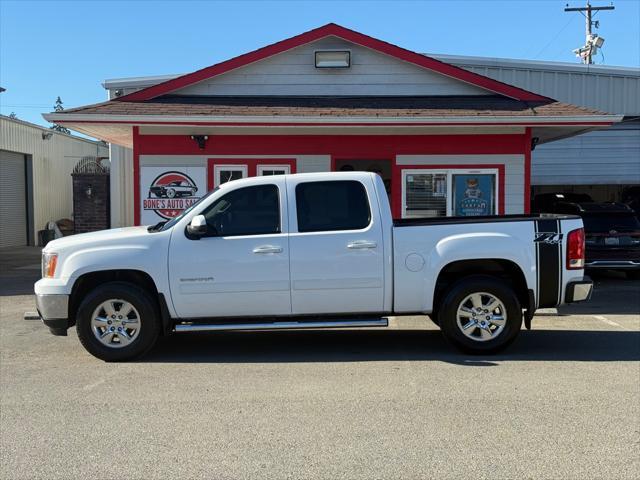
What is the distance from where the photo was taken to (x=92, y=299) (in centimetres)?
646

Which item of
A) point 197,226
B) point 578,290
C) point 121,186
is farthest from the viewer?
point 121,186

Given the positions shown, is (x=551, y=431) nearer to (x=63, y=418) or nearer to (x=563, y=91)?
(x=63, y=418)

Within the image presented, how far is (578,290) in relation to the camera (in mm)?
6680

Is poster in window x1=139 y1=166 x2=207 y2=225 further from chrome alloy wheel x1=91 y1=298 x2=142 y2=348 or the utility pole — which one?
the utility pole

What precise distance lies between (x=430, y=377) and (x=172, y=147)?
698 centimetres

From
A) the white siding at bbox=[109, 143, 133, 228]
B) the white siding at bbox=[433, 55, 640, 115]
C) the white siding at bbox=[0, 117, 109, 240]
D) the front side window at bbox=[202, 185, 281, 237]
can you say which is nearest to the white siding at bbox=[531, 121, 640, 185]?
the white siding at bbox=[433, 55, 640, 115]

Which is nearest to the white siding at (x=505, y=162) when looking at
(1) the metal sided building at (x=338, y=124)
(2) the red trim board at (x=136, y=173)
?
(1) the metal sided building at (x=338, y=124)

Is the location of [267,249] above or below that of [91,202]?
below

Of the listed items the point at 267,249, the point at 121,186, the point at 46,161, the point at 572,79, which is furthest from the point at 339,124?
the point at 46,161

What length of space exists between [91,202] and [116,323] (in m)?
11.6

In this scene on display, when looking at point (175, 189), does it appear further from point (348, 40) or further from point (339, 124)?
point (348, 40)

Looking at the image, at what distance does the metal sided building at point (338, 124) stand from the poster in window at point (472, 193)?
2 cm

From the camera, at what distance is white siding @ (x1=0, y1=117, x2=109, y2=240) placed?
23.0 metres

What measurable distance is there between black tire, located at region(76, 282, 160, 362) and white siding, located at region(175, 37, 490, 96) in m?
6.25
